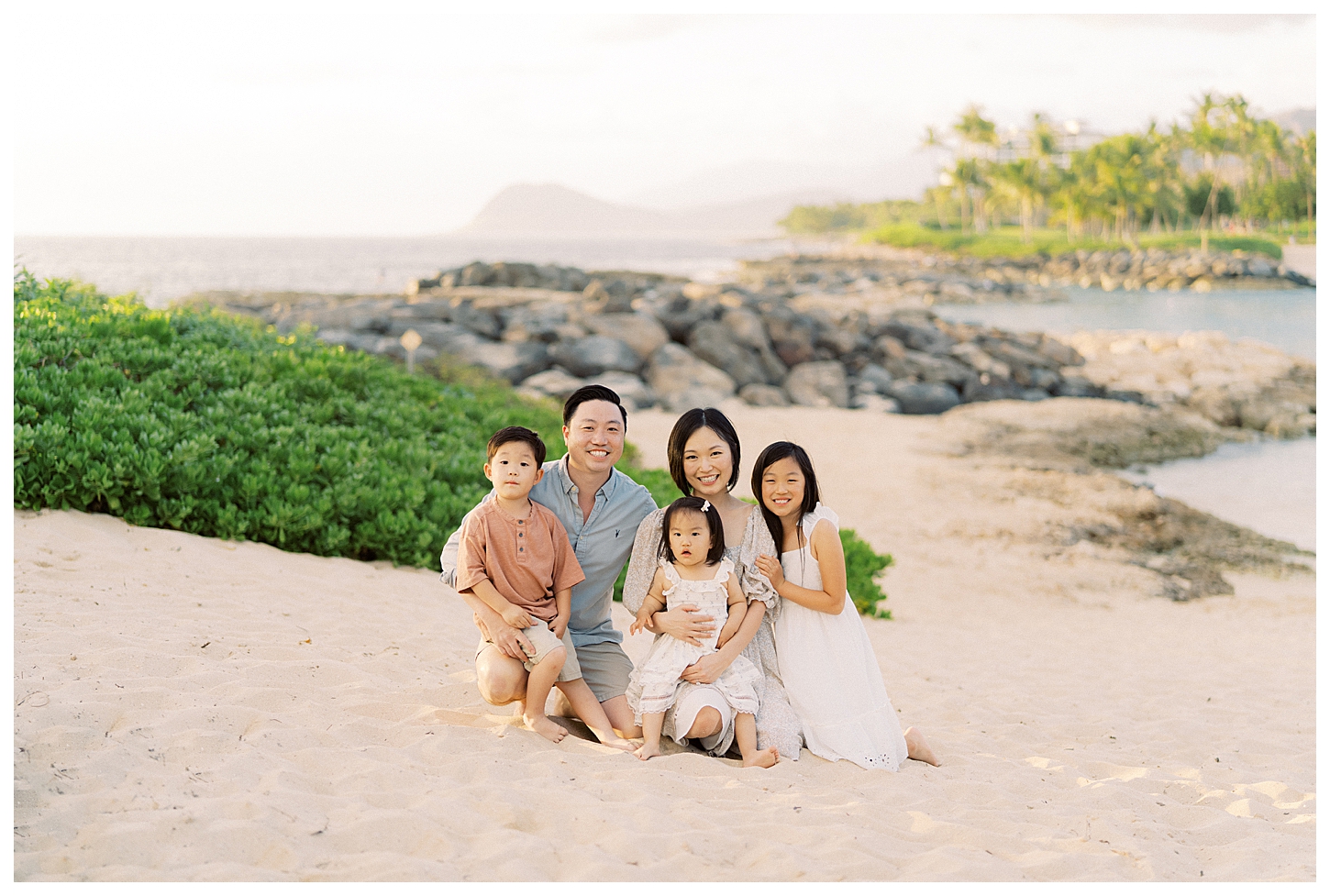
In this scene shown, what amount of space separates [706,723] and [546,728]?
715mm

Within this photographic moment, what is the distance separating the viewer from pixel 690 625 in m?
4.24

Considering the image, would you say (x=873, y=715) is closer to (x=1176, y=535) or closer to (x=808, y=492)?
(x=808, y=492)

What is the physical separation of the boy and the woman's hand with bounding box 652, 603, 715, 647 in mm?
458

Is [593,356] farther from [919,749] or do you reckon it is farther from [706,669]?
[706,669]

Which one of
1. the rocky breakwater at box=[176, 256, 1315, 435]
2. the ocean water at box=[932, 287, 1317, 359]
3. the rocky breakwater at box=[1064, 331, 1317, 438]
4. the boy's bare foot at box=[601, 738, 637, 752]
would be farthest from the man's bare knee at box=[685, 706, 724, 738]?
the ocean water at box=[932, 287, 1317, 359]

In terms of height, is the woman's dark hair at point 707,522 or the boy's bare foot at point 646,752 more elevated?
the woman's dark hair at point 707,522

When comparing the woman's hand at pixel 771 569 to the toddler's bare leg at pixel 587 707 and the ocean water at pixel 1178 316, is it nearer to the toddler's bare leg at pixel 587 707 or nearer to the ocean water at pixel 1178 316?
the toddler's bare leg at pixel 587 707

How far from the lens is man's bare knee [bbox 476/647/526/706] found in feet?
14.1

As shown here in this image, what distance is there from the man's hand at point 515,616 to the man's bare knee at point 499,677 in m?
0.20

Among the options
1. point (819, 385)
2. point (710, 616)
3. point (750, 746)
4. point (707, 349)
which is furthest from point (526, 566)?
point (819, 385)

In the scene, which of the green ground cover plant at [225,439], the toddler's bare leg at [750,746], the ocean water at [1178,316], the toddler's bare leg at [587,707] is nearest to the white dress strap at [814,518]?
the toddler's bare leg at [750,746]

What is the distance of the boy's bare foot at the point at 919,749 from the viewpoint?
4.69 metres

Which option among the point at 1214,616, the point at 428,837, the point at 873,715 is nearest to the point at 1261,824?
the point at 873,715

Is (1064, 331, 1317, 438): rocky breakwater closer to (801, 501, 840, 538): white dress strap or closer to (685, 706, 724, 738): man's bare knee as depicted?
(801, 501, 840, 538): white dress strap
